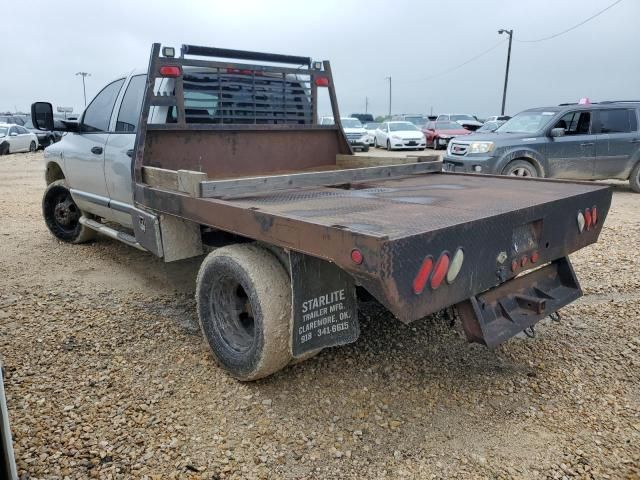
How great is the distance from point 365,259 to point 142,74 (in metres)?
3.45

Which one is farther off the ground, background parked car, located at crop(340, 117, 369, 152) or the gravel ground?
background parked car, located at crop(340, 117, 369, 152)

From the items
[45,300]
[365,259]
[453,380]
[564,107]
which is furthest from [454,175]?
[564,107]

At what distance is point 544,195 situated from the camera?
11.1ft

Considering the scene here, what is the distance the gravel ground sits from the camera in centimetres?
253

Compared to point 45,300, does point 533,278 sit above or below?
above

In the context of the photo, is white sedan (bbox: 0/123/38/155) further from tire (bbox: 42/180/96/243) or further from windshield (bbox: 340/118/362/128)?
tire (bbox: 42/180/96/243)

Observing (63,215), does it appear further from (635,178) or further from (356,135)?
(356,135)

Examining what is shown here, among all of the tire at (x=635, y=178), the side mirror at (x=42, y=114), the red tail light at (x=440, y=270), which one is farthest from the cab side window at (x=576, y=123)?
the red tail light at (x=440, y=270)

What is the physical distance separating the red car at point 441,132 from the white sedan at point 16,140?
18.0 metres

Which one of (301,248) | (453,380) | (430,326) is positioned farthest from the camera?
(430,326)

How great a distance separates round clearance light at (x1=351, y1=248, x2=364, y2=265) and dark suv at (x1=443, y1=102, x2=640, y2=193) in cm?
819

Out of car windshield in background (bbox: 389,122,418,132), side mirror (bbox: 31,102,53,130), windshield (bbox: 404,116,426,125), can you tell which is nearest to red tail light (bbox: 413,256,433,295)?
side mirror (bbox: 31,102,53,130)

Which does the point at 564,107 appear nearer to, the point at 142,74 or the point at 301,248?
the point at 142,74

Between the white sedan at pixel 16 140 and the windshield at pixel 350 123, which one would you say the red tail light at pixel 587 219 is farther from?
the white sedan at pixel 16 140
